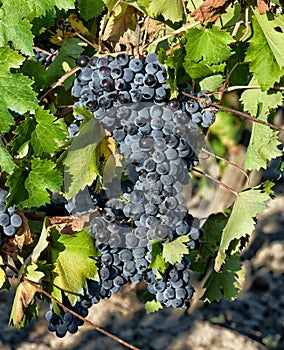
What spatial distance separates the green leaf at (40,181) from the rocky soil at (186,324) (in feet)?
7.84

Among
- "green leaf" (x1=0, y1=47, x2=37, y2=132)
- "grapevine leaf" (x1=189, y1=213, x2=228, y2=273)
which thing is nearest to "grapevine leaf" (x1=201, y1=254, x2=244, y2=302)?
"grapevine leaf" (x1=189, y1=213, x2=228, y2=273)

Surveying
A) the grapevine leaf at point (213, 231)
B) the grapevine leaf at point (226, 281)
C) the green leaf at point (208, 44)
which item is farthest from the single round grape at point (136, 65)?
the grapevine leaf at point (226, 281)

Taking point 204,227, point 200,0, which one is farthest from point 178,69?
point 204,227

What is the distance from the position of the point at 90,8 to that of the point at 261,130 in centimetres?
51

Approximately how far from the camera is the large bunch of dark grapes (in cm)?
139

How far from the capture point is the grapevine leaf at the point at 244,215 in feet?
5.00

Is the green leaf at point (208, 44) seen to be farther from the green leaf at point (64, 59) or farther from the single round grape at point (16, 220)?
the single round grape at point (16, 220)

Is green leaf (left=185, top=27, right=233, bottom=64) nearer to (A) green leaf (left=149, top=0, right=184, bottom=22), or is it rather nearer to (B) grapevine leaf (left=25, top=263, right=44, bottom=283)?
(A) green leaf (left=149, top=0, right=184, bottom=22)

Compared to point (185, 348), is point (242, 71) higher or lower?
higher

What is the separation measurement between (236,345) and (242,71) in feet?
8.18

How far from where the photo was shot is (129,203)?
1464 mm

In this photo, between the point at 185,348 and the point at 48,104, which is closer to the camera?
the point at 48,104

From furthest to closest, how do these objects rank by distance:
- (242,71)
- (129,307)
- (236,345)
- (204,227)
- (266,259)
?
(266,259) < (129,307) < (236,345) < (204,227) < (242,71)

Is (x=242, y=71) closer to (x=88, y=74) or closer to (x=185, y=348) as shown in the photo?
(x=88, y=74)
